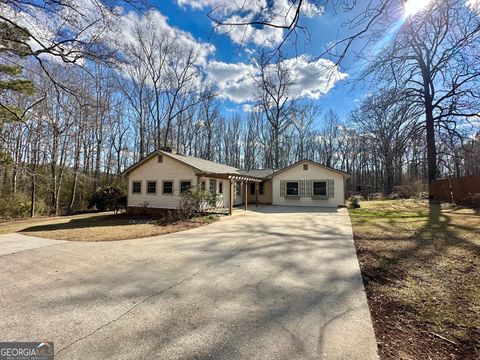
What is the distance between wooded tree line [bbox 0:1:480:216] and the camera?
836 cm

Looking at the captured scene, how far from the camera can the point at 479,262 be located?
4609 mm

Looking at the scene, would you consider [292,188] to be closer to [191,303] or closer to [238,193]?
[238,193]

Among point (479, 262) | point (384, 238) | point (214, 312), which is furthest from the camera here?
point (384, 238)

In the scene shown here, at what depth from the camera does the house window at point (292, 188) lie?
62.1ft

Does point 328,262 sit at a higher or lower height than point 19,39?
lower

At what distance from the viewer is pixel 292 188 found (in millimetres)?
19078

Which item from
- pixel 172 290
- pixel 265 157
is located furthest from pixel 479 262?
pixel 265 157

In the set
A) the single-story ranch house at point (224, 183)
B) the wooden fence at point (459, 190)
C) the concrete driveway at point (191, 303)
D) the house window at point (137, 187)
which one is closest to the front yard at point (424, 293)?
the concrete driveway at point (191, 303)

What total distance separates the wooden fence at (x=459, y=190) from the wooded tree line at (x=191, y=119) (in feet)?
2.81

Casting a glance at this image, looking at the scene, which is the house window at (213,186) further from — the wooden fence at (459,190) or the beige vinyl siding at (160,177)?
the wooden fence at (459,190)

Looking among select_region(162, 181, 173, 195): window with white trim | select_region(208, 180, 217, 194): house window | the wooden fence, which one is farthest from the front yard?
select_region(162, 181, 173, 195): window with white trim

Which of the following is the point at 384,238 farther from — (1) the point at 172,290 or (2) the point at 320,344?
(1) the point at 172,290

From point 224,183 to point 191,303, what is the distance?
14.2 meters

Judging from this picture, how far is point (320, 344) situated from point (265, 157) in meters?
33.3
